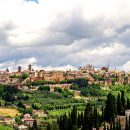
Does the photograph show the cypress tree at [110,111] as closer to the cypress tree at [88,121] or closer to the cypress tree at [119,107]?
the cypress tree at [119,107]

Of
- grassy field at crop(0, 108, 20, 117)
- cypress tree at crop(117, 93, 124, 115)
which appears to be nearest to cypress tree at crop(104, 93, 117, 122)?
cypress tree at crop(117, 93, 124, 115)

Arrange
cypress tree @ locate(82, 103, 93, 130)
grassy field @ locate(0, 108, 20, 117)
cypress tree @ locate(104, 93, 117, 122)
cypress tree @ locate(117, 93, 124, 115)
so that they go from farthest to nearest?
1. grassy field @ locate(0, 108, 20, 117)
2. cypress tree @ locate(117, 93, 124, 115)
3. cypress tree @ locate(104, 93, 117, 122)
4. cypress tree @ locate(82, 103, 93, 130)

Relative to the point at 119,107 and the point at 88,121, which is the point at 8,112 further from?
the point at 88,121

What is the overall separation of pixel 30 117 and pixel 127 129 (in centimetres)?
9029

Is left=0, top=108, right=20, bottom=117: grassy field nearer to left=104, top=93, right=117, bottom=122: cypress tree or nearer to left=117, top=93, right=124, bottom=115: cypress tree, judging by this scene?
left=117, top=93, right=124, bottom=115: cypress tree

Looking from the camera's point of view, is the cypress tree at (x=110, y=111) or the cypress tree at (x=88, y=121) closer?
the cypress tree at (x=88, y=121)

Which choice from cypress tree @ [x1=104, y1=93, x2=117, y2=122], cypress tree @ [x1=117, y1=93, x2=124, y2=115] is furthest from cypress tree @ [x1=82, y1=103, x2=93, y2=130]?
cypress tree @ [x1=117, y1=93, x2=124, y2=115]

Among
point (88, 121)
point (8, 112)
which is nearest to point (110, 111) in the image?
point (88, 121)

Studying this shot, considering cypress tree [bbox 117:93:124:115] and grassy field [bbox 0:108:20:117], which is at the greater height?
cypress tree [bbox 117:93:124:115]

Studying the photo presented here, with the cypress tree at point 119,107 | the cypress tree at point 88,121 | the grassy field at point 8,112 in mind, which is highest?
the cypress tree at point 119,107

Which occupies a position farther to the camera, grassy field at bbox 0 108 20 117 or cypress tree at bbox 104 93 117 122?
grassy field at bbox 0 108 20 117

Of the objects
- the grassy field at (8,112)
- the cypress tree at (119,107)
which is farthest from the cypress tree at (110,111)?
the grassy field at (8,112)

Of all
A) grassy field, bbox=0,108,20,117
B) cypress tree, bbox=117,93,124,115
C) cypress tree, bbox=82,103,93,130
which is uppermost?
cypress tree, bbox=117,93,124,115

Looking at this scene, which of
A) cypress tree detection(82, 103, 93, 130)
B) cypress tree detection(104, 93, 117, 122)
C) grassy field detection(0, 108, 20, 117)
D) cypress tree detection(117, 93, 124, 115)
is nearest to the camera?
cypress tree detection(82, 103, 93, 130)
